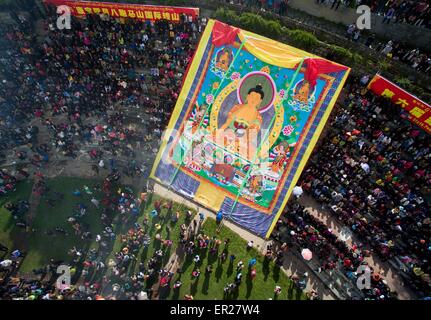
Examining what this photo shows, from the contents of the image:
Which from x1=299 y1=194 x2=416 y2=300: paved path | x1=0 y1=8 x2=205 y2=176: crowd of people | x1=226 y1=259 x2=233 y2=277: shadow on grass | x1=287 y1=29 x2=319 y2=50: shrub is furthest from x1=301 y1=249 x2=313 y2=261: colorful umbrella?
x1=287 y1=29 x2=319 y2=50: shrub

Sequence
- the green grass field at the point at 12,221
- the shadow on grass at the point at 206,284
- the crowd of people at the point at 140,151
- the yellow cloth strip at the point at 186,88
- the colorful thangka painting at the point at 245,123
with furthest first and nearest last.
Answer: the yellow cloth strip at the point at 186,88, the green grass field at the point at 12,221, the colorful thangka painting at the point at 245,123, the crowd of people at the point at 140,151, the shadow on grass at the point at 206,284

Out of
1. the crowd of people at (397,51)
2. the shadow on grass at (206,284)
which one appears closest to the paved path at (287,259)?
the shadow on grass at (206,284)

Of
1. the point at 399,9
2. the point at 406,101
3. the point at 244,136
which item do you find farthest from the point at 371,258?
the point at 399,9

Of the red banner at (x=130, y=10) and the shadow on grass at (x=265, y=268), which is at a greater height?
the red banner at (x=130, y=10)

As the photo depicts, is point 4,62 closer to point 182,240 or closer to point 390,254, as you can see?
point 182,240

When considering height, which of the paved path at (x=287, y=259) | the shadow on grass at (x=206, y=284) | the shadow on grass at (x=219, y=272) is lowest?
the shadow on grass at (x=206, y=284)

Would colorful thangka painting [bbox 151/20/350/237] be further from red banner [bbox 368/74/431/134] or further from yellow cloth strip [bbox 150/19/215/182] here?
red banner [bbox 368/74/431/134]

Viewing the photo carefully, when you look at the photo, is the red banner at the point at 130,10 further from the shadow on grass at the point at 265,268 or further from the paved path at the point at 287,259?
the shadow on grass at the point at 265,268

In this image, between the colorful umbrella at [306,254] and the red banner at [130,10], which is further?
the red banner at [130,10]
